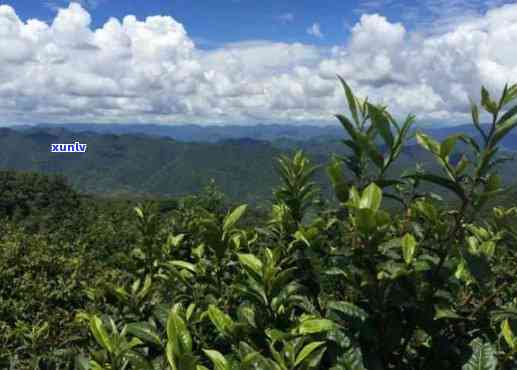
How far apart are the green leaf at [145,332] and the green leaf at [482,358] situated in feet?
6.17

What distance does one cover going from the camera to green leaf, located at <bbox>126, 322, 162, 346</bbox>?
3.12 metres

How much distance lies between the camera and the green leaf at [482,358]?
2688 mm

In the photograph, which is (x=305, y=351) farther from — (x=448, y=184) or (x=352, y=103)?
(x=352, y=103)

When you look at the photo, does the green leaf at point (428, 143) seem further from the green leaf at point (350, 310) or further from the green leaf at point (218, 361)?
the green leaf at point (218, 361)

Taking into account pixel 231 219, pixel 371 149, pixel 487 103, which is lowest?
pixel 231 219

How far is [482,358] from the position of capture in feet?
8.91

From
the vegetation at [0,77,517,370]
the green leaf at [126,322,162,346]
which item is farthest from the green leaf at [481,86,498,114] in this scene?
the green leaf at [126,322,162,346]

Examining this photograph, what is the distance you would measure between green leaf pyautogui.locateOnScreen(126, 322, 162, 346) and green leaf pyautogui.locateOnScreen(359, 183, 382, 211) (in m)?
1.59

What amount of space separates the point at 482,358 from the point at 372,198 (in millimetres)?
1105

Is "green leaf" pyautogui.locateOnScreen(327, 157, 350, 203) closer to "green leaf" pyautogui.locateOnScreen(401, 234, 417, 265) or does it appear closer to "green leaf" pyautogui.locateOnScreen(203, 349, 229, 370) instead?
"green leaf" pyautogui.locateOnScreen(401, 234, 417, 265)

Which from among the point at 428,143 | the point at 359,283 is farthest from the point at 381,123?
the point at 359,283

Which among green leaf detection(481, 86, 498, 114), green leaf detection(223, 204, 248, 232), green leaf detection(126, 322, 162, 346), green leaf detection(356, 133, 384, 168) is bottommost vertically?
green leaf detection(126, 322, 162, 346)

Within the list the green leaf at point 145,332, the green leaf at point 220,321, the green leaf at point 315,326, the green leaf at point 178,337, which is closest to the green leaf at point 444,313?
the green leaf at point 315,326

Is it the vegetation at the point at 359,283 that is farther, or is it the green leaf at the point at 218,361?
the vegetation at the point at 359,283
